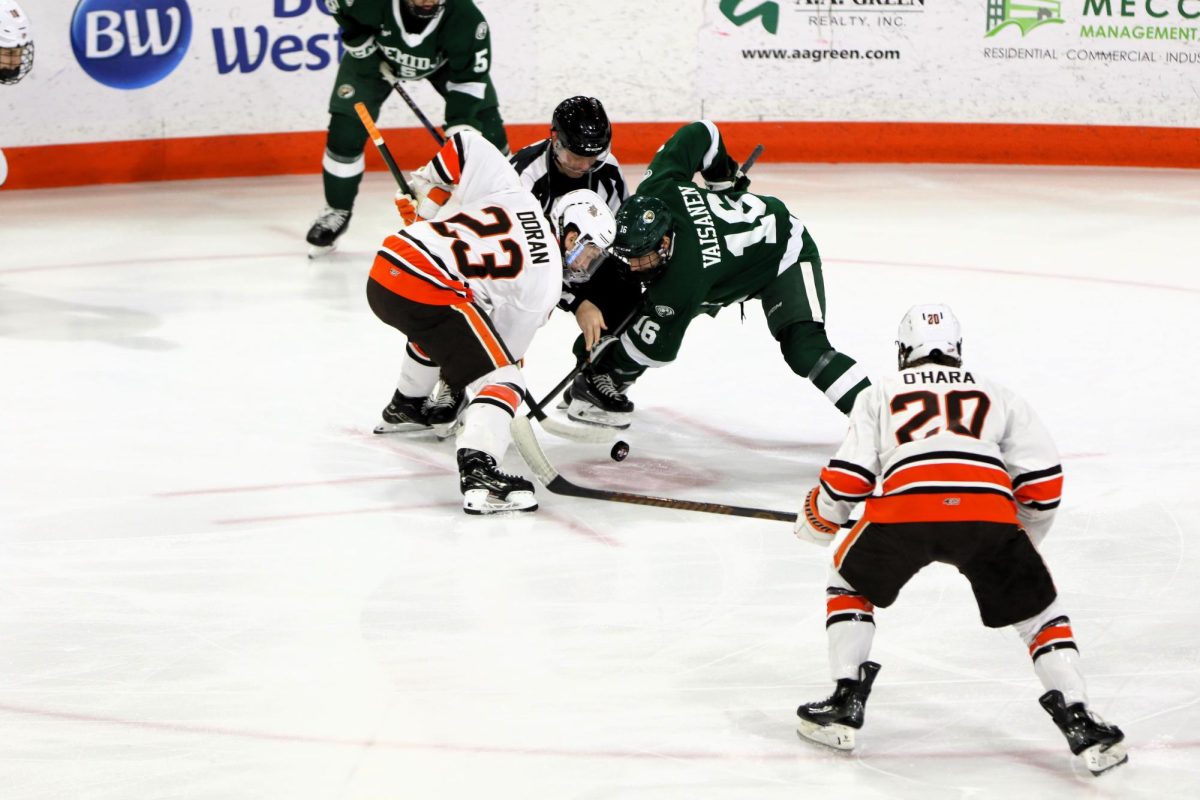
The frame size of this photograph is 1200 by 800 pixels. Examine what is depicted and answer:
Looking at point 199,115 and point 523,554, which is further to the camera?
point 199,115

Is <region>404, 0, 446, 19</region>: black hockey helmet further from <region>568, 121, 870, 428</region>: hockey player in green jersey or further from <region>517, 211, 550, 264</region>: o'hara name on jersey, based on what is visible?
<region>517, 211, 550, 264</region>: o'hara name on jersey

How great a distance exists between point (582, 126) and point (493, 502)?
1020 mm

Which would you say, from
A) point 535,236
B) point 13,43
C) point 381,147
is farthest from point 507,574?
point 13,43

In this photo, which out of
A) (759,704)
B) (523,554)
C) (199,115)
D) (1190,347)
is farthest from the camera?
(199,115)

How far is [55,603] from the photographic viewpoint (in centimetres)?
320

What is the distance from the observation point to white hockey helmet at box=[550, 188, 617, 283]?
379 centimetres

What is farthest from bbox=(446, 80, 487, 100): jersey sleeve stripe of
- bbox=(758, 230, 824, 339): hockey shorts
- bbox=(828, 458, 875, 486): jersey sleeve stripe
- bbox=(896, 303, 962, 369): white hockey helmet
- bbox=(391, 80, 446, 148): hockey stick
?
bbox=(828, 458, 875, 486): jersey sleeve stripe

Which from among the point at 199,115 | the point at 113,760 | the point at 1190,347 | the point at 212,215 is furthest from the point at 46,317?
the point at 1190,347

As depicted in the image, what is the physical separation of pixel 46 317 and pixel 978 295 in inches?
123

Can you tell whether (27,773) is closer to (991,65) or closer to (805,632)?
(805,632)

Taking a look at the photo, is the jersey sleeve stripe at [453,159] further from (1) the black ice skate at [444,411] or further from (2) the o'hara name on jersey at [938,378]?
(2) the o'hara name on jersey at [938,378]

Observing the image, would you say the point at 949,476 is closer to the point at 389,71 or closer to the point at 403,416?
the point at 403,416

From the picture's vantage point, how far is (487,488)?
Result: 146 inches

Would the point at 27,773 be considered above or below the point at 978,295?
above
